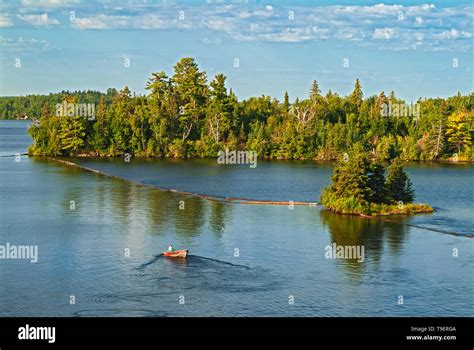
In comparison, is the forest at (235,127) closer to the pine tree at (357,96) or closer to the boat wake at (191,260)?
the pine tree at (357,96)

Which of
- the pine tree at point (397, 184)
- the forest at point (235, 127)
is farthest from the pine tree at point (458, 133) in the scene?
the pine tree at point (397, 184)

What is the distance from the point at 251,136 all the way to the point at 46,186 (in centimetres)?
5806

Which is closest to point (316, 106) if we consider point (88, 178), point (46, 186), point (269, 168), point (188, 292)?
point (269, 168)

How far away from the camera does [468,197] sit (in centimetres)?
7856

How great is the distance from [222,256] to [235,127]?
91066 mm

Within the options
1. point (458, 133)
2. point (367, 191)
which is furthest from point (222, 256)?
point (458, 133)

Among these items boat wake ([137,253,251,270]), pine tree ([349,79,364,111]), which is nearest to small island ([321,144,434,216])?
boat wake ([137,253,251,270])

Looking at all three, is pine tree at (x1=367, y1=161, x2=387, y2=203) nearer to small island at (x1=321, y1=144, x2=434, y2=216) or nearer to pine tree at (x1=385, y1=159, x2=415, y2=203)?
small island at (x1=321, y1=144, x2=434, y2=216)

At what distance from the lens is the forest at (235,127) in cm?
12712

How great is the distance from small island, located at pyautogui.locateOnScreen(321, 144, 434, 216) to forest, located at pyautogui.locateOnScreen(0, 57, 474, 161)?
5490 cm

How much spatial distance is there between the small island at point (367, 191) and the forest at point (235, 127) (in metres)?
54.9

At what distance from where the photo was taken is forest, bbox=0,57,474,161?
127125 millimetres
